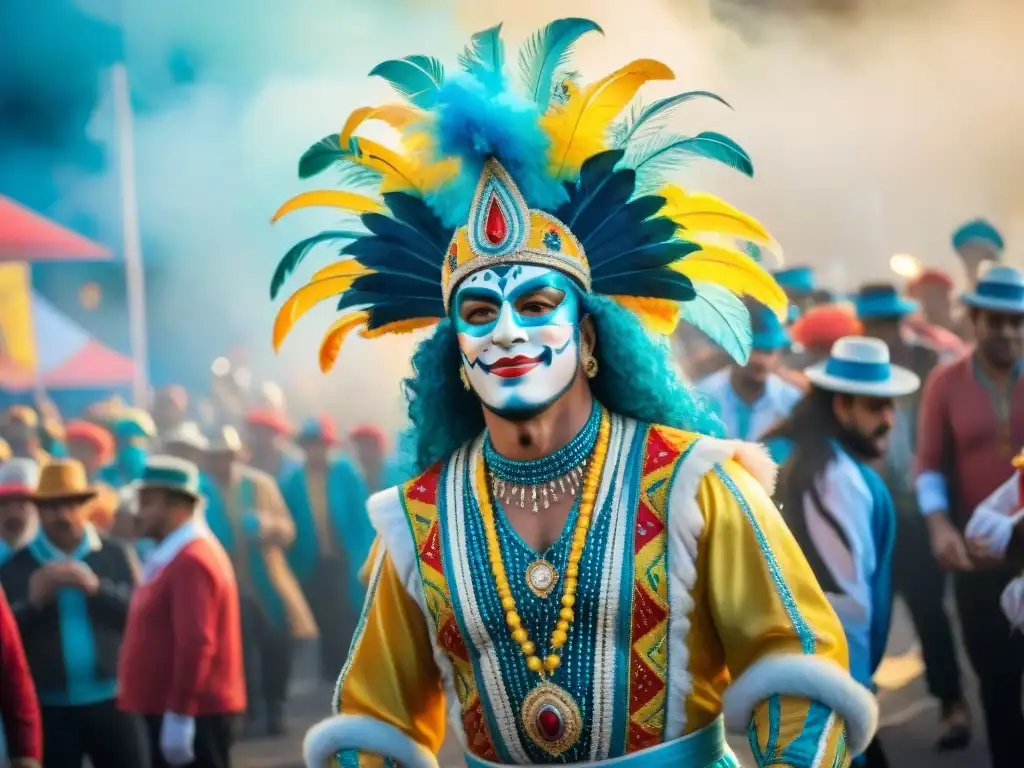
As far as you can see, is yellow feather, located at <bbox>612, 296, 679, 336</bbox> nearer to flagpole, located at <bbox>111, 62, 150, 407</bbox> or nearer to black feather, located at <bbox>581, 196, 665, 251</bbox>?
black feather, located at <bbox>581, 196, 665, 251</bbox>

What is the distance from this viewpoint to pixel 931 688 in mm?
5648

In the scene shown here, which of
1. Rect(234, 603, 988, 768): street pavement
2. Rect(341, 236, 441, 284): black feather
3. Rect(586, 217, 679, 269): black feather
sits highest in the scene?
Rect(586, 217, 679, 269): black feather

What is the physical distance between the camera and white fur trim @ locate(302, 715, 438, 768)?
2.91 m

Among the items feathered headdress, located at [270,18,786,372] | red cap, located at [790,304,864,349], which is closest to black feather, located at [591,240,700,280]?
feathered headdress, located at [270,18,786,372]

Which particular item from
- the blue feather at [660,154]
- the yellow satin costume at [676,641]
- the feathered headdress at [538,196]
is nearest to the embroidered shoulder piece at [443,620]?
the yellow satin costume at [676,641]

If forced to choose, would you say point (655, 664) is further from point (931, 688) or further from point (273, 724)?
point (273, 724)

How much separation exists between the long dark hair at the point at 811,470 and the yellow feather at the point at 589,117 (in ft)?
7.48

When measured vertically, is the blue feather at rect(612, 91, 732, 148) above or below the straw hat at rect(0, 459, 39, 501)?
above

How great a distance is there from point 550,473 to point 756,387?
297 cm

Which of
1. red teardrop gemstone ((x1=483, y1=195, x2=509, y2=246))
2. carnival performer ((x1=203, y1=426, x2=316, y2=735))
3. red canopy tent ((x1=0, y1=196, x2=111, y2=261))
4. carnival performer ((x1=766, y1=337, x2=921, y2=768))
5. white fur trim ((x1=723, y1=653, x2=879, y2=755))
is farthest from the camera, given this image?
red canopy tent ((x1=0, y1=196, x2=111, y2=261))

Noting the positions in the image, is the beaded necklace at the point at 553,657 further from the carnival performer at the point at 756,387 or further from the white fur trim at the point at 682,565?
the carnival performer at the point at 756,387

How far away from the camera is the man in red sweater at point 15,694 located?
5195mm

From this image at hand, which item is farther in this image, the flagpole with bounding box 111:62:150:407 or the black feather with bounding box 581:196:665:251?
the flagpole with bounding box 111:62:150:407

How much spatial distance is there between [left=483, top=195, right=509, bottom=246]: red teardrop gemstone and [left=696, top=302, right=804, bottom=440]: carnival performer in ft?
9.50
